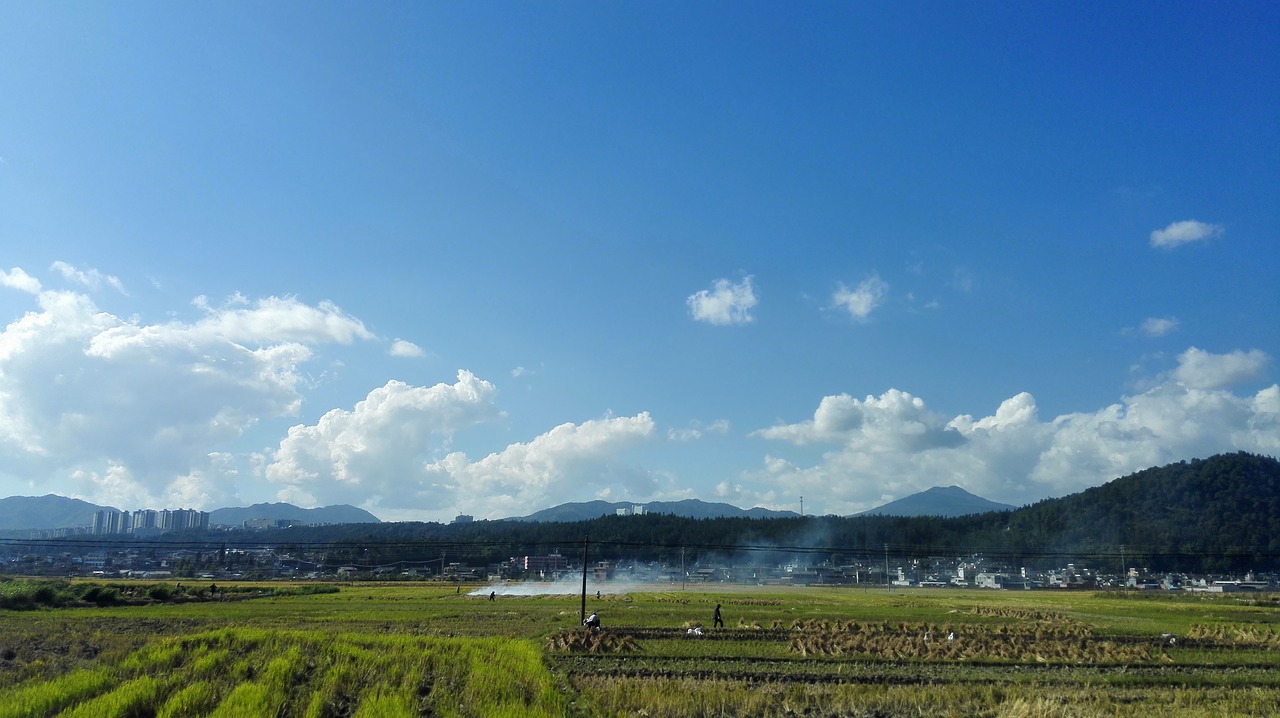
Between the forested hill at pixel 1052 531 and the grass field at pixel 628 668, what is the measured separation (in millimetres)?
76857

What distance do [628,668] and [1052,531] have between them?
15121cm

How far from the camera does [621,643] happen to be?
3231 cm

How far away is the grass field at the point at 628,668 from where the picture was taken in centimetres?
1823

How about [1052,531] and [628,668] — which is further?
[1052,531]

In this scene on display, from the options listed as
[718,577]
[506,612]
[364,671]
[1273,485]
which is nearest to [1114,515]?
[1273,485]

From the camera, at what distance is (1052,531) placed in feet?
501

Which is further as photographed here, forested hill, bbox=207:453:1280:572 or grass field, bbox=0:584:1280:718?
forested hill, bbox=207:453:1280:572

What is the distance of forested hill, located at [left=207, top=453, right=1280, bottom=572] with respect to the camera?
5025 inches

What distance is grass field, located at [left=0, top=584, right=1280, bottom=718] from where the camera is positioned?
718 inches

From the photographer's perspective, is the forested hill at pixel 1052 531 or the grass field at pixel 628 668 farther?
the forested hill at pixel 1052 531

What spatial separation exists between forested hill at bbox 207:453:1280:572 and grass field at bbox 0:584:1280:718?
76857 millimetres

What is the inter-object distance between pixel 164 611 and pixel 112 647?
28.3m

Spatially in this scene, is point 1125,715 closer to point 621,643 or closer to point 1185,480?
point 621,643

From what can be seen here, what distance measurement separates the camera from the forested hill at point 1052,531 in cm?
12762
